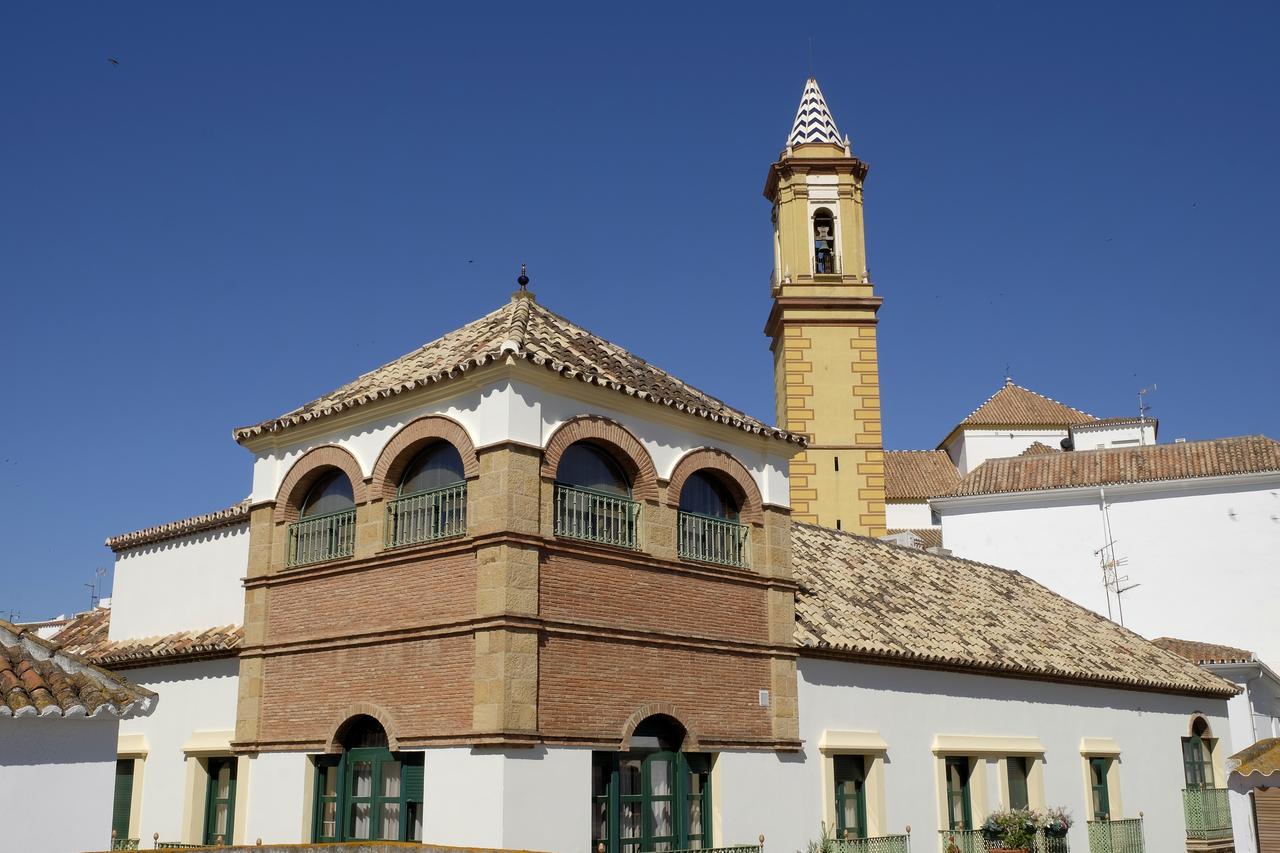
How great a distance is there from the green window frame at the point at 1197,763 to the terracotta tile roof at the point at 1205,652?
2.18 m

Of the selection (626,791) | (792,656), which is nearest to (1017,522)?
(792,656)

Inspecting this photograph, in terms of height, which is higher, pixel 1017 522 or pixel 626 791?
pixel 1017 522

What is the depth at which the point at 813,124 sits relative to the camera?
42.3 m

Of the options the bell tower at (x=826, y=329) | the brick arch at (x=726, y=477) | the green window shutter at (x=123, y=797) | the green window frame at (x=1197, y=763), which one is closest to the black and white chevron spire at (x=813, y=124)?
the bell tower at (x=826, y=329)

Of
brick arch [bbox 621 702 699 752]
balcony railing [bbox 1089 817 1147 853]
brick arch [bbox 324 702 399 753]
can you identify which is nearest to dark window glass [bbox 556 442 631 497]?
brick arch [bbox 621 702 699 752]

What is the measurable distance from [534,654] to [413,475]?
3.22 m

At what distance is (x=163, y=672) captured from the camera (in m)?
19.1

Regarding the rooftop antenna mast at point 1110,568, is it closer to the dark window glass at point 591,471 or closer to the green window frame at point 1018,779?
the green window frame at point 1018,779

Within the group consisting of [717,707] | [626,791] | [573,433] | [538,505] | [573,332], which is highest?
[573,332]

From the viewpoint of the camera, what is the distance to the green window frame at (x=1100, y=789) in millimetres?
23359

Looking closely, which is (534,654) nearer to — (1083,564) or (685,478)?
(685,478)

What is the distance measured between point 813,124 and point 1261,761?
1116 inches

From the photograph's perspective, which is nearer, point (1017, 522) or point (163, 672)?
point (163, 672)

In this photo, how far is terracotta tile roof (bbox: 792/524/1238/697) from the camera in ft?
64.8
